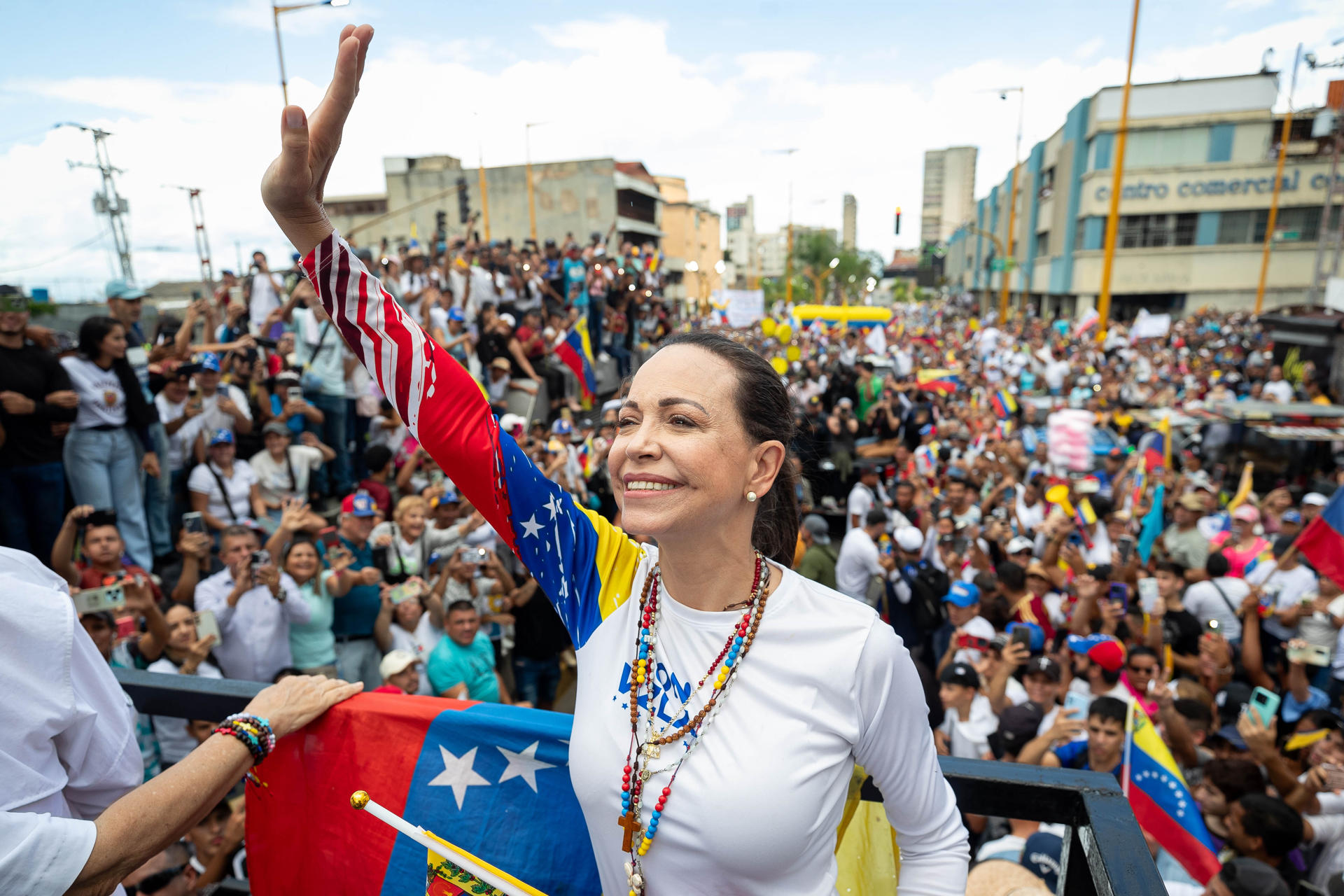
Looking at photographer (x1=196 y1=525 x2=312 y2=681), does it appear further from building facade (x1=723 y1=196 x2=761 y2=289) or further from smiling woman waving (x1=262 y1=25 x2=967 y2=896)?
building facade (x1=723 y1=196 x2=761 y2=289)

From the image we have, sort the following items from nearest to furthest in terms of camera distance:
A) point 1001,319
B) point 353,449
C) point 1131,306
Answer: point 353,449, point 1001,319, point 1131,306

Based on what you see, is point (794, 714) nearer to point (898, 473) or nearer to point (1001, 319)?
point (898, 473)

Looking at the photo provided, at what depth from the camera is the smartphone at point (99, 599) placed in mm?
3354

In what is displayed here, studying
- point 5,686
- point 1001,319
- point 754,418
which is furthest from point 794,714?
point 1001,319

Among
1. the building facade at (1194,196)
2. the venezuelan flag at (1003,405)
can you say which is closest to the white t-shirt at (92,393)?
the venezuelan flag at (1003,405)

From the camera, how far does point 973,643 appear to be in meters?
5.28

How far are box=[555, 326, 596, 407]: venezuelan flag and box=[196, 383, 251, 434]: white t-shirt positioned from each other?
231 inches

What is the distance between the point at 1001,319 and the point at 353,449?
3713 cm

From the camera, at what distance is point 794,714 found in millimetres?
1357

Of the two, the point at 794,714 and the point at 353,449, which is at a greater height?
the point at 794,714

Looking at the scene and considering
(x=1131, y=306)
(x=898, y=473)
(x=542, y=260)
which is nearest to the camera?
(x=898, y=473)

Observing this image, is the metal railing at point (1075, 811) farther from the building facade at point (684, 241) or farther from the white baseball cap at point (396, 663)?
the building facade at point (684, 241)

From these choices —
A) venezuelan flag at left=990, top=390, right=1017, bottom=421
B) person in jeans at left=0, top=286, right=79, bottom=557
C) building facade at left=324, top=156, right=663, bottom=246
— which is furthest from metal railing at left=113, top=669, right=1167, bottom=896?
building facade at left=324, top=156, right=663, bottom=246

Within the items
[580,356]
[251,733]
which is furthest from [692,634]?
[580,356]
